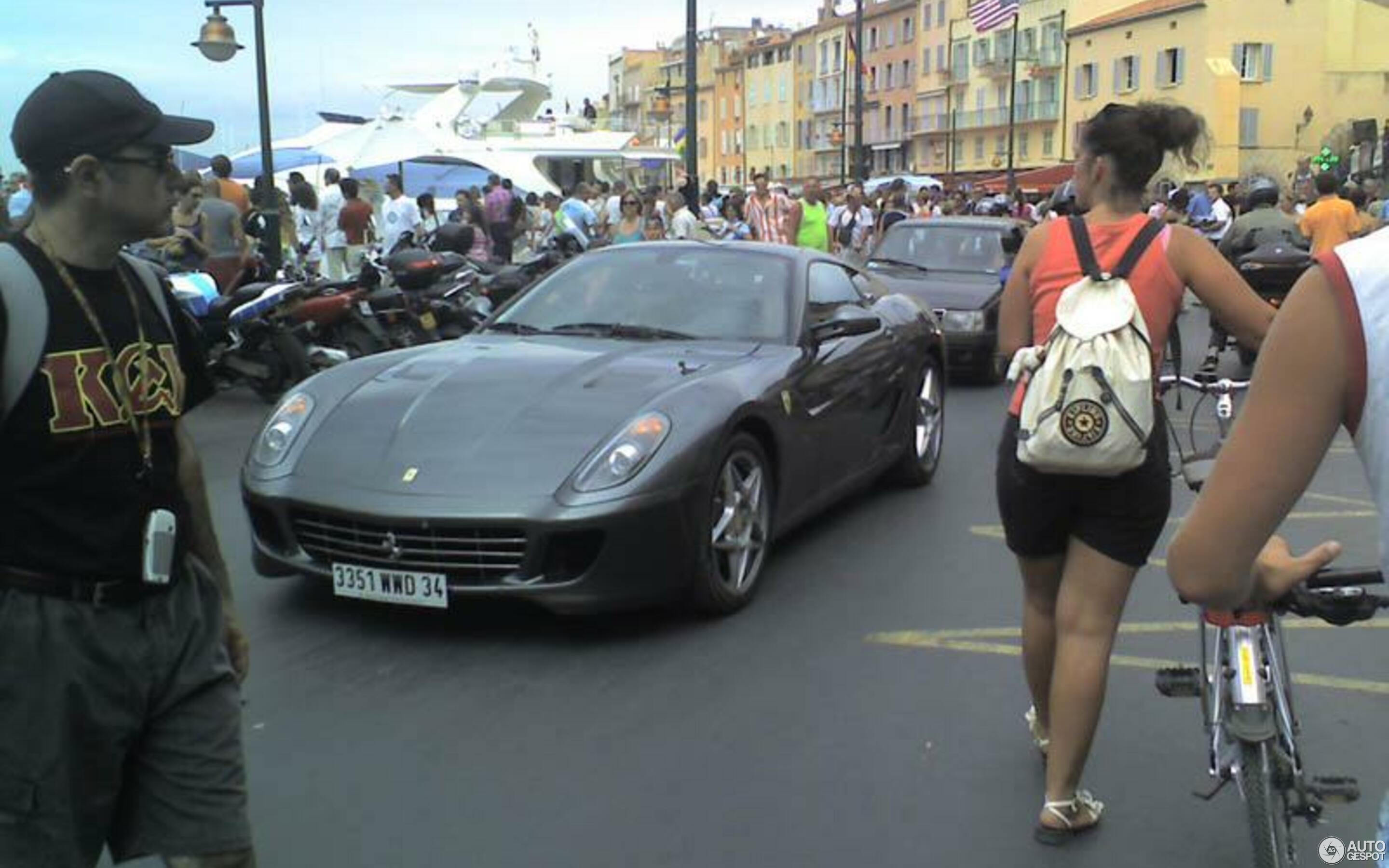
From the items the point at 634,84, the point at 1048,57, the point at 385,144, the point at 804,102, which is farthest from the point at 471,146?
the point at 634,84

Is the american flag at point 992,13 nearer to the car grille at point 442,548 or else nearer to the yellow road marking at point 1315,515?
the yellow road marking at point 1315,515

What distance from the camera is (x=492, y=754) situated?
377cm

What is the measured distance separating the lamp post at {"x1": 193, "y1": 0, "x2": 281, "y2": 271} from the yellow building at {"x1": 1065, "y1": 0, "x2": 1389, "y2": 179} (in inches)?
2017

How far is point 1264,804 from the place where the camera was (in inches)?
108

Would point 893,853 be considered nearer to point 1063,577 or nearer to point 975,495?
point 1063,577

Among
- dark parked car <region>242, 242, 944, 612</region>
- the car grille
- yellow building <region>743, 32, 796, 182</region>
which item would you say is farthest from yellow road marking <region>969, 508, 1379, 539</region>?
yellow building <region>743, 32, 796, 182</region>

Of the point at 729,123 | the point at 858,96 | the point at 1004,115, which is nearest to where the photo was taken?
the point at 858,96

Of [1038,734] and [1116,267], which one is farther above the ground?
[1116,267]

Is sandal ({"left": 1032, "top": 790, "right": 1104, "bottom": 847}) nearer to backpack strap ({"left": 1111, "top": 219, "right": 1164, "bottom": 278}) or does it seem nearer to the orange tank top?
the orange tank top

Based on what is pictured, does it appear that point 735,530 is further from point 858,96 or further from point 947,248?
point 858,96

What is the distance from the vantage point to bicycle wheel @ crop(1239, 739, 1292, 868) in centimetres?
273

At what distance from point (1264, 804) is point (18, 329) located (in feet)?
8.50

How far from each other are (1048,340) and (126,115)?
213cm

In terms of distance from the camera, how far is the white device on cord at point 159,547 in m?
2.24
